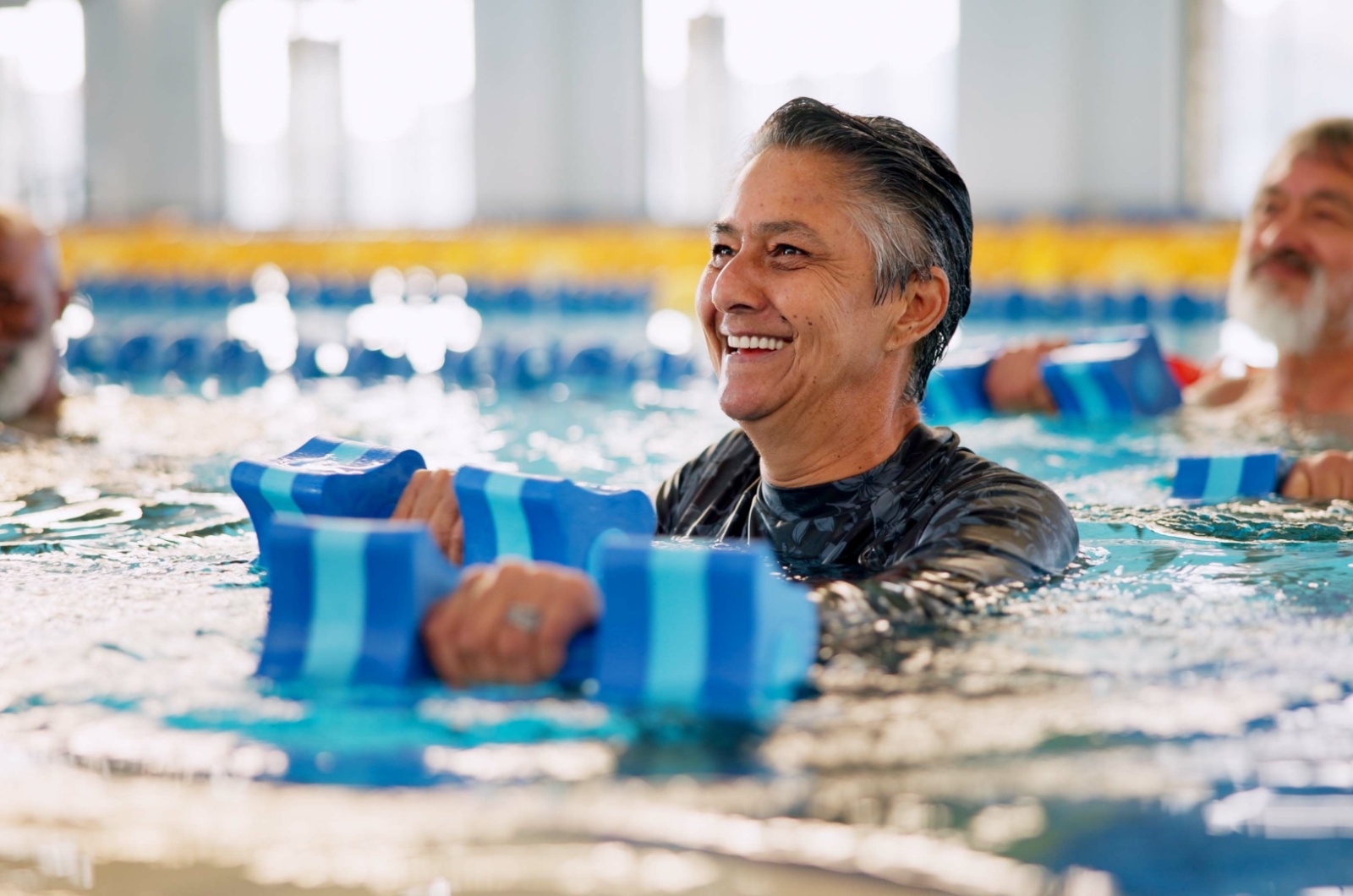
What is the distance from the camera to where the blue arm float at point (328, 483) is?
2.44 meters

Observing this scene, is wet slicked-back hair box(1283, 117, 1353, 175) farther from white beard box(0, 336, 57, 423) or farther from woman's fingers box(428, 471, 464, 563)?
white beard box(0, 336, 57, 423)

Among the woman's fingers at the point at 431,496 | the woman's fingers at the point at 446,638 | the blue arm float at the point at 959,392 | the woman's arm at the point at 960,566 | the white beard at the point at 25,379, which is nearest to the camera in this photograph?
the woman's fingers at the point at 446,638

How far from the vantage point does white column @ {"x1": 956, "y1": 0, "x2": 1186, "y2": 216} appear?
1573 centimetres

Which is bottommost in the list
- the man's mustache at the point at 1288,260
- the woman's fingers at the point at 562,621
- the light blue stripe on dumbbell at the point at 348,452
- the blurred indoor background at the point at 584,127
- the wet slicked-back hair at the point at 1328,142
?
the woman's fingers at the point at 562,621

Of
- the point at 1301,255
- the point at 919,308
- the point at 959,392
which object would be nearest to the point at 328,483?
the point at 919,308

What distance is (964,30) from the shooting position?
16031 mm

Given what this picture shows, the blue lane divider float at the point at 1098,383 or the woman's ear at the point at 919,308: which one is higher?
the woman's ear at the point at 919,308

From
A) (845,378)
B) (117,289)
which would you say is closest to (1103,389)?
(845,378)

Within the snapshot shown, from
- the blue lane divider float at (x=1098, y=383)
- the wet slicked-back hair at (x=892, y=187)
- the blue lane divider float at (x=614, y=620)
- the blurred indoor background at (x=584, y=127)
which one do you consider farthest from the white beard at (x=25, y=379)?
the blurred indoor background at (x=584, y=127)

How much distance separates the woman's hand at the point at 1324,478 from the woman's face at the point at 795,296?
1360 millimetres

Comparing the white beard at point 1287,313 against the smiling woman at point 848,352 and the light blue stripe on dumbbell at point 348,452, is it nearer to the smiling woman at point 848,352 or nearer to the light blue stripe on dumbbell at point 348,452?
the smiling woman at point 848,352

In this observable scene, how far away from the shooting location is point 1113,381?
500cm

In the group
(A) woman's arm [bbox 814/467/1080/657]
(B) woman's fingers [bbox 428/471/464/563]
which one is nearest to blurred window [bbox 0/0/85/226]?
(B) woman's fingers [bbox 428/471/464/563]

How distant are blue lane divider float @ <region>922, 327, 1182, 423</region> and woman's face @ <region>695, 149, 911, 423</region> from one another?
2.52 meters
